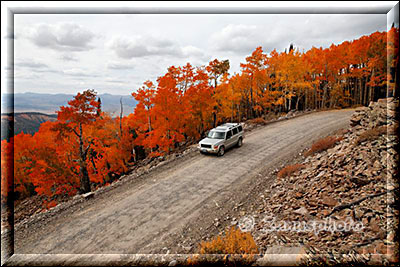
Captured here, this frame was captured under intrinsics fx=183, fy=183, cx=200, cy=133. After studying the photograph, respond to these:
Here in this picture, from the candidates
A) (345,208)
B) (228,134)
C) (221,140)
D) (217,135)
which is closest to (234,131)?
(228,134)

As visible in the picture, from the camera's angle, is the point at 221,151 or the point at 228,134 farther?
the point at 228,134

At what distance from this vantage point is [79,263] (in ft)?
13.1

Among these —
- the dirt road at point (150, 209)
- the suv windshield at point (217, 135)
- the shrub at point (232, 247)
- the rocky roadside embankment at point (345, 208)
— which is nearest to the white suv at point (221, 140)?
the suv windshield at point (217, 135)

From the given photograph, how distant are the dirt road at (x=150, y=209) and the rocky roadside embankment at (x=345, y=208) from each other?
Answer: 7.94 feet

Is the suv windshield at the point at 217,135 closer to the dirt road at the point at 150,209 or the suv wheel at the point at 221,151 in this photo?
the suv wheel at the point at 221,151

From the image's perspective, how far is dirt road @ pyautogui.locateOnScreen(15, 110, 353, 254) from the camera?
582 cm

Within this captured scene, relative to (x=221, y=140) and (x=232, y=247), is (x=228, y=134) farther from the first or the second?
(x=232, y=247)

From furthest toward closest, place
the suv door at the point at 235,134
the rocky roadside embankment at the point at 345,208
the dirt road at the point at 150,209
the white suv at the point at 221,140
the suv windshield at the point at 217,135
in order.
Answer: the suv door at the point at 235,134
the suv windshield at the point at 217,135
the white suv at the point at 221,140
the dirt road at the point at 150,209
the rocky roadside embankment at the point at 345,208

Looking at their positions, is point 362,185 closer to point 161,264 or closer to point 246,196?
point 246,196

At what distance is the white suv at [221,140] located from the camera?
42.6 ft

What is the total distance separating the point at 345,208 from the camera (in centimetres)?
462

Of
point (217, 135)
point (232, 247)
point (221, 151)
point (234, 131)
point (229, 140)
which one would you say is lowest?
point (232, 247)

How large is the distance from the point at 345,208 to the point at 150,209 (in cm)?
653

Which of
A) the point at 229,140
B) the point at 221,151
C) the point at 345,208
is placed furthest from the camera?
the point at 229,140
